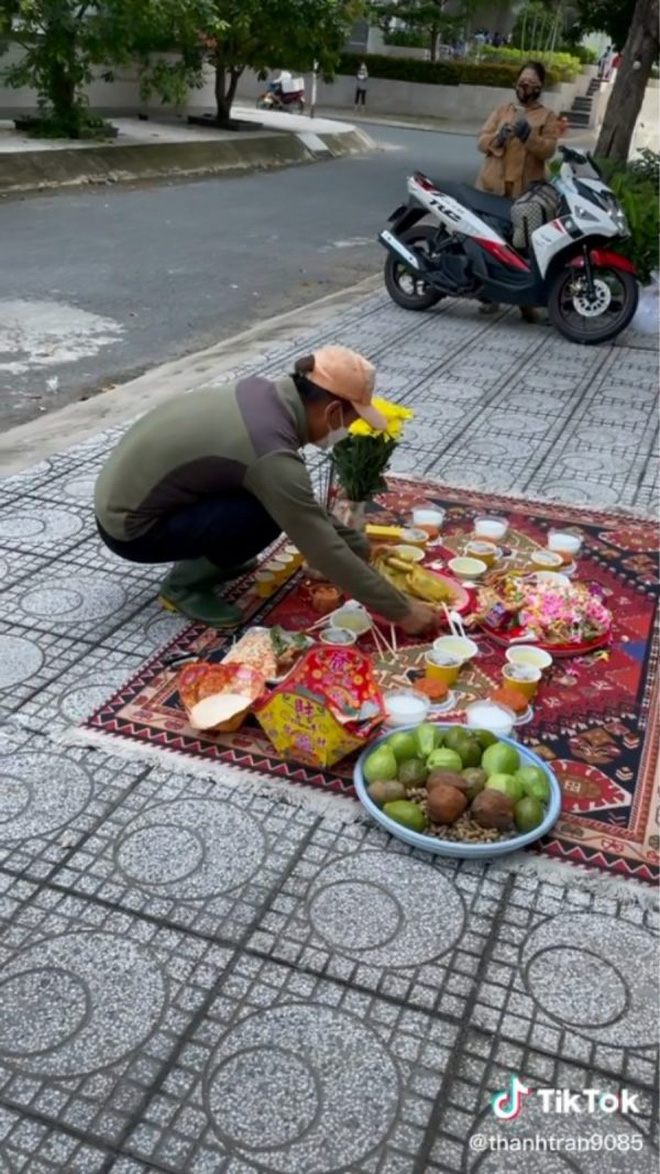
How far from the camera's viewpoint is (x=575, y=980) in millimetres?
2219

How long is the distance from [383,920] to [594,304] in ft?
18.6

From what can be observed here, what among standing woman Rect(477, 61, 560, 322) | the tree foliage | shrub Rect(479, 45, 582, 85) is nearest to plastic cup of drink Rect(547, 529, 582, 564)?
standing woman Rect(477, 61, 560, 322)

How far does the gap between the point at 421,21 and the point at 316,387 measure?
112ft

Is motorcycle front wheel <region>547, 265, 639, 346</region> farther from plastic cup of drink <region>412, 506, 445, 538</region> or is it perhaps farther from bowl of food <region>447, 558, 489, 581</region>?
bowl of food <region>447, 558, 489, 581</region>

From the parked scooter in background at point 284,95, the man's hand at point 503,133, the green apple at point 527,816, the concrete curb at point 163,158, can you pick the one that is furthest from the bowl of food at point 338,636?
the parked scooter in background at point 284,95

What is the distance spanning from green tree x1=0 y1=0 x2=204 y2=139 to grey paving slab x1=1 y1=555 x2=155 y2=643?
37.7ft

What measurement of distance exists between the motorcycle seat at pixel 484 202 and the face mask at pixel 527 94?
65 centimetres

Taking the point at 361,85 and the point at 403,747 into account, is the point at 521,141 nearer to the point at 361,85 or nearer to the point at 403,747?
the point at 403,747

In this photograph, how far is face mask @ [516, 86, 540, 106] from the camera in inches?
282

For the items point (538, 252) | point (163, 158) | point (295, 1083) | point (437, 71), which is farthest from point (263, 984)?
point (437, 71)

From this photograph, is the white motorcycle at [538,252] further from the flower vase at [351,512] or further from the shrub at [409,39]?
the shrub at [409,39]

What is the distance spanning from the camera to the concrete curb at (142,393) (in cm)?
497

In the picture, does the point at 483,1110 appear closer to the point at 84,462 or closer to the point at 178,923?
the point at 178,923

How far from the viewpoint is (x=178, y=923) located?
2.30 metres
